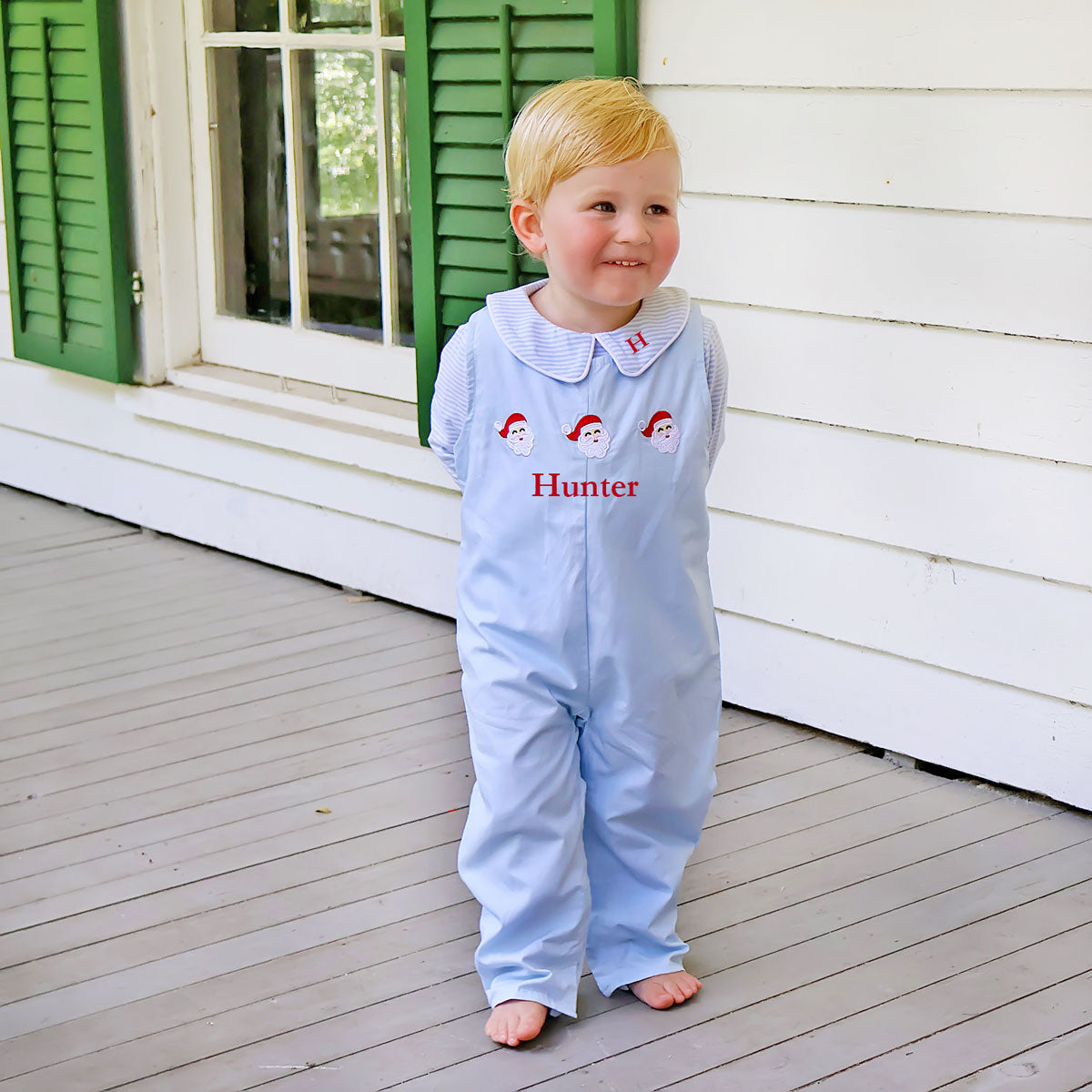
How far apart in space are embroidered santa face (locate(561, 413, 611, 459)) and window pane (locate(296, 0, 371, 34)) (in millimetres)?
1912

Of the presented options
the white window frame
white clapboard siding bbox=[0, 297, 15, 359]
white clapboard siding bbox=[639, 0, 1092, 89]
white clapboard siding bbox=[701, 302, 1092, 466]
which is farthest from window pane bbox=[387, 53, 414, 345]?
white clapboard siding bbox=[0, 297, 15, 359]

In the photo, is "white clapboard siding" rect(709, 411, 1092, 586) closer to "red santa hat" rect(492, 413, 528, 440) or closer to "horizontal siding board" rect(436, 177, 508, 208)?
"horizontal siding board" rect(436, 177, 508, 208)

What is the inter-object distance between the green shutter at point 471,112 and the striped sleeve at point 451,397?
105cm

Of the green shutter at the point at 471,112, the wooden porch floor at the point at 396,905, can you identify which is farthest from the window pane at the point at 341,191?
the wooden porch floor at the point at 396,905

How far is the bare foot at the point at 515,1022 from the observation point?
1897mm

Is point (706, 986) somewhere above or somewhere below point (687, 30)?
below

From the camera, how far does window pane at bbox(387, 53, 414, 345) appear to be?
3.35 metres

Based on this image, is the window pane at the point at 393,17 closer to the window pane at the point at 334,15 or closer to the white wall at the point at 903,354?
the window pane at the point at 334,15

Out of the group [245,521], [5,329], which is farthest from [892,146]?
[5,329]

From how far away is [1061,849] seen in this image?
2414 mm

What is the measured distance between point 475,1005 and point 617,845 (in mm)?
288

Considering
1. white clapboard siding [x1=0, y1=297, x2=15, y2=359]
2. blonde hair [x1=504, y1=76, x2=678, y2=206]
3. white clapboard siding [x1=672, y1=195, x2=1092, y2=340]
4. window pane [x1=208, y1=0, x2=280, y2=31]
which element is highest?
window pane [x1=208, y1=0, x2=280, y2=31]

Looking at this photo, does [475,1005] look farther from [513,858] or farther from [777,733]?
[777,733]

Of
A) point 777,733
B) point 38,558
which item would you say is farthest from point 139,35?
point 777,733
